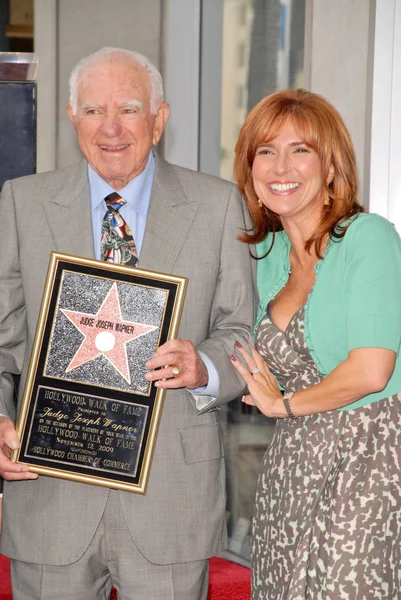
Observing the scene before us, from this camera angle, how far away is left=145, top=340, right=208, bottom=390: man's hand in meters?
2.17

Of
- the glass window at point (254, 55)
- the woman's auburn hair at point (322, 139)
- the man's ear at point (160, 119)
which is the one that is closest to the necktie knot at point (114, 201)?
the man's ear at point (160, 119)

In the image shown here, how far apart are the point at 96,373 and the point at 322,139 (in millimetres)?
872

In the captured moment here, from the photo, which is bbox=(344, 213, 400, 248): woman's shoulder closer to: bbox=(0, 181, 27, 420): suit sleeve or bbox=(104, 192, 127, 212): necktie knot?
bbox=(104, 192, 127, 212): necktie knot

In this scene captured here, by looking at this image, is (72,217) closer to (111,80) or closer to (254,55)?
(111,80)

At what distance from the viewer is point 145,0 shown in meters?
4.68

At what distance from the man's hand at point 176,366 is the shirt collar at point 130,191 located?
422 mm

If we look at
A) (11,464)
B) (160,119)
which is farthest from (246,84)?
(11,464)

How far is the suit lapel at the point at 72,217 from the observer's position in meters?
2.34

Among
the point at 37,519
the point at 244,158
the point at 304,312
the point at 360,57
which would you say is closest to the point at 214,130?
the point at 360,57

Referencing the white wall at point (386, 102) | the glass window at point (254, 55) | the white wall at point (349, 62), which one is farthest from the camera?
the glass window at point (254, 55)

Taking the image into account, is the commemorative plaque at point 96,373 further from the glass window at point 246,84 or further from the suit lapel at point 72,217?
the glass window at point 246,84

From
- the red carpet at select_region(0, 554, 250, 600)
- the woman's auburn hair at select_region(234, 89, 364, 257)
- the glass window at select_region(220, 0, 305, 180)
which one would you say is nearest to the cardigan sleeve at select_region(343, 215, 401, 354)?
the woman's auburn hair at select_region(234, 89, 364, 257)

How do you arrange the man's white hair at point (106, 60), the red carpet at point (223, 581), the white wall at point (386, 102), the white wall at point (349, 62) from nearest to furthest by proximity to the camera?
the man's white hair at point (106, 60) < the white wall at point (386, 102) < the white wall at point (349, 62) < the red carpet at point (223, 581)

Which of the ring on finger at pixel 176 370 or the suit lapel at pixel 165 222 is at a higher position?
the suit lapel at pixel 165 222
